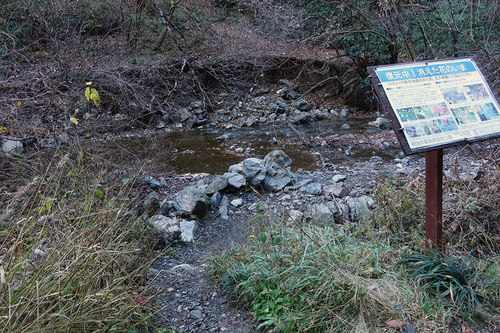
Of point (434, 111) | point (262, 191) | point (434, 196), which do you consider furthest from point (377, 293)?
point (262, 191)

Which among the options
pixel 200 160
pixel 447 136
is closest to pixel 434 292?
pixel 447 136

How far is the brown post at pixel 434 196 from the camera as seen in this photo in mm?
2521

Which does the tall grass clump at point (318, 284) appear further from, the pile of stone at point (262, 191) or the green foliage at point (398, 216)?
the pile of stone at point (262, 191)

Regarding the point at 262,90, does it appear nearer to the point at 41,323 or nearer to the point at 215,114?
the point at 215,114

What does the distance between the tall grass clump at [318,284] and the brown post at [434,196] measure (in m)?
0.33

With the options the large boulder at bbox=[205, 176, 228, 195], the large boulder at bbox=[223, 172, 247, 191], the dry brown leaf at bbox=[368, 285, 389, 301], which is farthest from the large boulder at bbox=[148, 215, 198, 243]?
the dry brown leaf at bbox=[368, 285, 389, 301]

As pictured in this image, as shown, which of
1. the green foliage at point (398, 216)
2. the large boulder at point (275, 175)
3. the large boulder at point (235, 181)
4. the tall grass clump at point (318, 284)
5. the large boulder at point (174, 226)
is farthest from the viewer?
the large boulder at point (275, 175)

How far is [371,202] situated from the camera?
429cm

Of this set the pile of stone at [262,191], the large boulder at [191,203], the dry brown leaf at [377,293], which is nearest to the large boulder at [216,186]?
the pile of stone at [262,191]

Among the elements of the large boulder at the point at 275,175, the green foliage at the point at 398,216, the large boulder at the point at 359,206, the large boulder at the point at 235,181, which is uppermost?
the green foliage at the point at 398,216

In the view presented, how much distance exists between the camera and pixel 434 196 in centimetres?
257

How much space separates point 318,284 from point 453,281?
0.88m

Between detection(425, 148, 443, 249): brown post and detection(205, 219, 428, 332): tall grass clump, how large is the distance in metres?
0.33

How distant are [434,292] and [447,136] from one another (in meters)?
1.02
